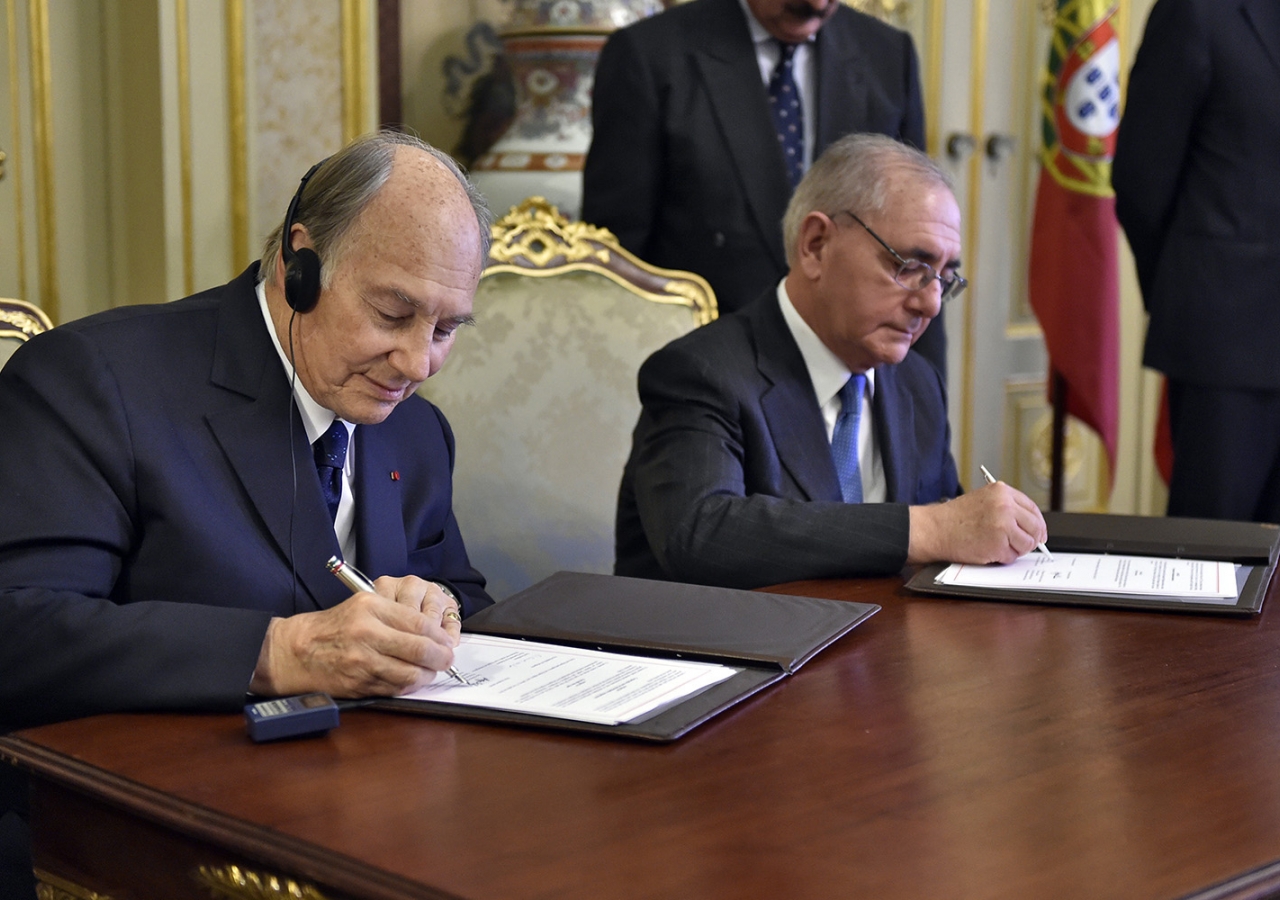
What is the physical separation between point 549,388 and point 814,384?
458mm

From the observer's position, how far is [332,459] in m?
1.62

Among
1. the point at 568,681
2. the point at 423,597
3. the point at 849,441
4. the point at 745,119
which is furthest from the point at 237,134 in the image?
the point at 568,681

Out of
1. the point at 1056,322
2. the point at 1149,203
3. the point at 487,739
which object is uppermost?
the point at 1149,203

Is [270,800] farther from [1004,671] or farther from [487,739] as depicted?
[1004,671]

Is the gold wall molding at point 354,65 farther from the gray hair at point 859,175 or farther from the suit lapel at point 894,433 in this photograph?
the suit lapel at point 894,433

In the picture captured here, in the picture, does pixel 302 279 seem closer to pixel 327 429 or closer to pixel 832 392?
pixel 327 429

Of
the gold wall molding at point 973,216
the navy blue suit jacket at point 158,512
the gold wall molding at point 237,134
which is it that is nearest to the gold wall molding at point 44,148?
the gold wall molding at point 237,134

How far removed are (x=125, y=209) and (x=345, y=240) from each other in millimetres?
1987

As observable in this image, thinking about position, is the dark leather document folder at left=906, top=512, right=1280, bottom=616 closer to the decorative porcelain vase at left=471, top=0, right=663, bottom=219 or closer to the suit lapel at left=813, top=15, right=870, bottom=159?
the suit lapel at left=813, top=15, right=870, bottom=159

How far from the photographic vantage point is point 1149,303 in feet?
10.5

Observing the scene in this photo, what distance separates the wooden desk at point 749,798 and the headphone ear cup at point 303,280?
50 centimetres

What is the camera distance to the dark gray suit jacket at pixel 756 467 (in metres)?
1.90

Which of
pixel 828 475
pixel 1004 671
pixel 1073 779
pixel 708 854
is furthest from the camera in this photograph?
pixel 828 475

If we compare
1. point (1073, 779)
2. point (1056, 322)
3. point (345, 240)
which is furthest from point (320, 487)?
point (1056, 322)
